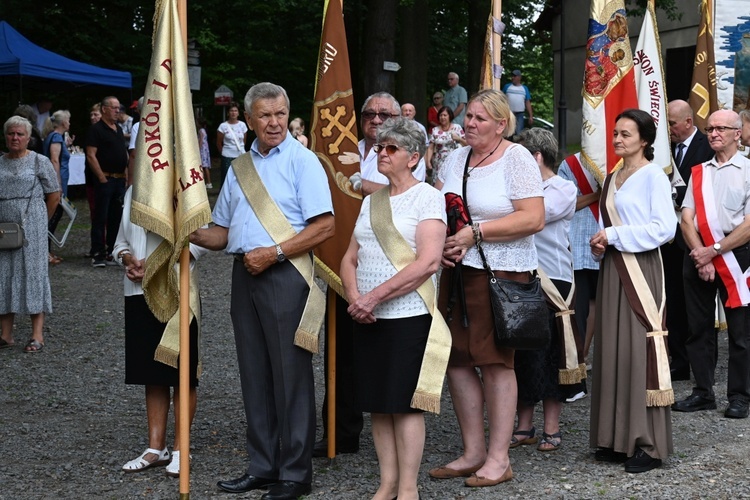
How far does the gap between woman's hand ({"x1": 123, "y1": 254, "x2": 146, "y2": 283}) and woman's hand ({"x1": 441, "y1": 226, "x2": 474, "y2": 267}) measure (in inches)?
64.4

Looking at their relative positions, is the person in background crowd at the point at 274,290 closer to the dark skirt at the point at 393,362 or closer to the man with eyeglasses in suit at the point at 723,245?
the dark skirt at the point at 393,362

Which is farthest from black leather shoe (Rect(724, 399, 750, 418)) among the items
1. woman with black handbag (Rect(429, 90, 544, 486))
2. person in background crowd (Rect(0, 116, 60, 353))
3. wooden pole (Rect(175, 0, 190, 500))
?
person in background crowd (Rect(0, 116, 60, 353))

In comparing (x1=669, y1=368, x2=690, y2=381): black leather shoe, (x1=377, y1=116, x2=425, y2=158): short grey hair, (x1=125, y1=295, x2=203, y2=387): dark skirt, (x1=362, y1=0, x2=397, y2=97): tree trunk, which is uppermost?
A: (x1=362, y1=0, x2=397, y2=97): tree trunk

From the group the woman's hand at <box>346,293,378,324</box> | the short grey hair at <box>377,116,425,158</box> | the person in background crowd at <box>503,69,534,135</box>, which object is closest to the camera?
the woman's hand at <box>346,293,378,324</box>

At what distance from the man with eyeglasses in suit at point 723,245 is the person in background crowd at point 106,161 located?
8667mm

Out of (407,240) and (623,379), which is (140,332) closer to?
(407,240)

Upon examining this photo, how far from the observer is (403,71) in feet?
79.3

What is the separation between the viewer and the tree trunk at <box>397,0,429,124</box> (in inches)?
942

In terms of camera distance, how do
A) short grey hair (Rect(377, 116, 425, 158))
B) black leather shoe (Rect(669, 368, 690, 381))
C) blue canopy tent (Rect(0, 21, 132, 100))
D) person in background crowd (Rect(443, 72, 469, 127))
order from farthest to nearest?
person in background crowd (Rect(443, 72, 469, 127))
blue canopy tent (Rect(0, 21, 132, 100))
black leather shoe (Rect(669, 368, 690, 381))
short grey hair (Rect(377, 116, 425, 158))

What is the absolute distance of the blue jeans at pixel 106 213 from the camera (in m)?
14.7

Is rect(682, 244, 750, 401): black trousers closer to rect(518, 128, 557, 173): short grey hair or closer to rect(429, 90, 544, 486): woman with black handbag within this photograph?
rect(518, 128, 557, 173): short grey hair

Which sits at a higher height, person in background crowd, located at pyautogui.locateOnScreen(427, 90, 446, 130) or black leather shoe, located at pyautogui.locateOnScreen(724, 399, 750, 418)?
person in background crowd, located at pyautogui.locateOnScreen(427, 90, 446, 130)

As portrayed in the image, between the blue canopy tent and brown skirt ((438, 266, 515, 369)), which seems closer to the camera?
brown skirt ((438, 266, 515, 369))

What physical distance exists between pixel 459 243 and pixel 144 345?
1.83m
